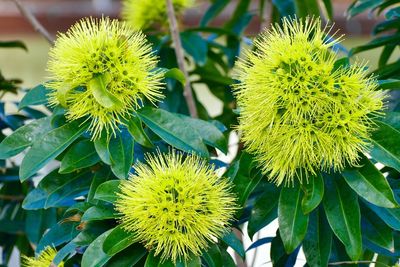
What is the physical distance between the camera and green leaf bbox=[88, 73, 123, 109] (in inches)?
47.0

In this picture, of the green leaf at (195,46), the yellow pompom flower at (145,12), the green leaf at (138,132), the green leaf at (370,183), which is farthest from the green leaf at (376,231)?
the yellow pompom flower at (145,12)

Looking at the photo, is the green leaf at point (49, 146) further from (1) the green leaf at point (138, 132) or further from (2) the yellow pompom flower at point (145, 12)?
(2) the yellow pompom flower at point (145, 12)

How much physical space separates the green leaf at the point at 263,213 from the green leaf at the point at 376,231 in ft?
0.50

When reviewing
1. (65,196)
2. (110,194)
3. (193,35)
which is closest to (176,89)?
(193,35)

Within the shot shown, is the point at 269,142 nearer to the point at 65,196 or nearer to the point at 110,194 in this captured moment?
the point at 110,194

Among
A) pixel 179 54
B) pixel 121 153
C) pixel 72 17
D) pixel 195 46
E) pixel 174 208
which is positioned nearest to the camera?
pixel 174 208

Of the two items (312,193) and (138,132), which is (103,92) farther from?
(312,193)

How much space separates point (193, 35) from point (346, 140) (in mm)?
903

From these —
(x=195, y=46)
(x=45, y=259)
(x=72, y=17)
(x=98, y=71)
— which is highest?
(x=72, y=17)

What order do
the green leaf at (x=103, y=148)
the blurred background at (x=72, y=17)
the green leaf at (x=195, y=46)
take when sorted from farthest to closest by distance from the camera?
1. the blurred background at (x=72, y=17)
2. the green leaf at (x=195, y=46)
3. the green leaf at (x=103, y=148)

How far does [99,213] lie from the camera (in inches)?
48.8

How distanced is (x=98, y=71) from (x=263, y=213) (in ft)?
1.22

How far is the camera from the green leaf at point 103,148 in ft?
4.10

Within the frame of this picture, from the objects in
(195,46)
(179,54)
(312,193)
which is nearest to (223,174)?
(312,193)
